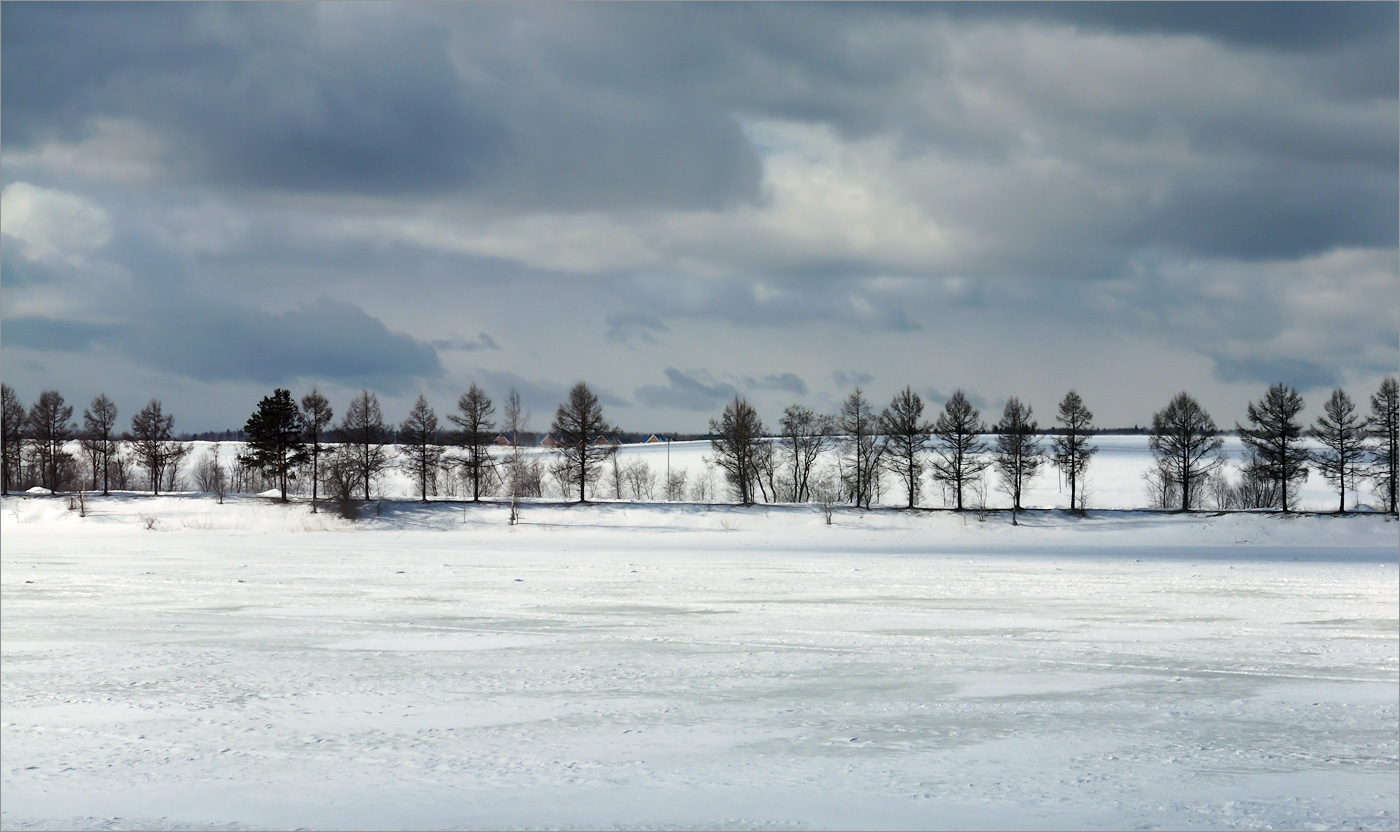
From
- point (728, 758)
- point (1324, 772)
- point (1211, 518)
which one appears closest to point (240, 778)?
point (728, 758)

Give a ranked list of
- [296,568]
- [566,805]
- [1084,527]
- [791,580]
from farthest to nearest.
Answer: [1084,527]
[296,568]
[791,580]
[566,805]

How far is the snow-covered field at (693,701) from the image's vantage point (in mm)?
8852

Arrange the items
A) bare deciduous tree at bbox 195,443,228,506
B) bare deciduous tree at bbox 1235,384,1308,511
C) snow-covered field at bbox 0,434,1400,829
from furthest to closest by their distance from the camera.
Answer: bare deciduous tree at bbox 195,443,228,506
bare deciduous tree at bbox 1235,384,1308,511
snow-covered field at bbox 0,434,1400,829

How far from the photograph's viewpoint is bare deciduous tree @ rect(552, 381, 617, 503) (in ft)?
229

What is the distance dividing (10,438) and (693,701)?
83.5 metres

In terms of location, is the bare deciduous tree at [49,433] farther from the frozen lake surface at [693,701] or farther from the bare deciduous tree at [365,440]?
the frozen lake surface at [693,701]

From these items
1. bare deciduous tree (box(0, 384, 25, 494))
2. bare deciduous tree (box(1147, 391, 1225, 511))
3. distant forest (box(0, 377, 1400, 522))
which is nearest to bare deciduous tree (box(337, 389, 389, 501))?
distant forest (box(0, 377, 1400, 522))

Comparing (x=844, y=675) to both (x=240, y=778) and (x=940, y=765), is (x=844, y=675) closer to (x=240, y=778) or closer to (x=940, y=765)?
(x=940, y=765)

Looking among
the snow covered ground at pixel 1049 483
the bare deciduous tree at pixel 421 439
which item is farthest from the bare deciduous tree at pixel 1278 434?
the bare deciduous tree at pixel 421 439

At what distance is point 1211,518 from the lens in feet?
193

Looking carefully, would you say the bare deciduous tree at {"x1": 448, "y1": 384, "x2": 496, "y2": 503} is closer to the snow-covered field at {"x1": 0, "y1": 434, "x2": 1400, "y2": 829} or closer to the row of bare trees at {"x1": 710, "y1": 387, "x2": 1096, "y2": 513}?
the row of bare trees at {"x1": 710, "y1": 387, "x2": 1096, "y2": 513}

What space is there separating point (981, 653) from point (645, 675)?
5.22 meters

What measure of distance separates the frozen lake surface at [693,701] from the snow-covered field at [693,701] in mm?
56

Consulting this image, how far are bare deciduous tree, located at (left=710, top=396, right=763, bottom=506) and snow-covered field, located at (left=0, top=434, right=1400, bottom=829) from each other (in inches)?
1727
